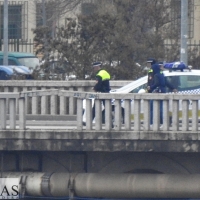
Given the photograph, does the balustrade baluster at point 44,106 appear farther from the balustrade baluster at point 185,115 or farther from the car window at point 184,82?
the balustrade baluster at point 185,115

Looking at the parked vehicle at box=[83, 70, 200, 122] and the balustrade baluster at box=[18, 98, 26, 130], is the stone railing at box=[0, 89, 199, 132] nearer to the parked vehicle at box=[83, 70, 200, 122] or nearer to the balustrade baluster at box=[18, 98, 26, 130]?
the balustrade baluster at box=[18, 98, 26, 130]

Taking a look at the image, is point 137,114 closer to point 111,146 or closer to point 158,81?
point 111,146

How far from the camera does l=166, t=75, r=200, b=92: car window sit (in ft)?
54.4

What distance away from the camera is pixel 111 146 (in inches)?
546

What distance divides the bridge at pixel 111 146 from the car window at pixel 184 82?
7.04 ft

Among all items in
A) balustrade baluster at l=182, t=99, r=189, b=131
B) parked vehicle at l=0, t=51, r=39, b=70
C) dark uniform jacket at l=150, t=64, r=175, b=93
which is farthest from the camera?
parked vehicle at l=0, t=51, r=39, b=70

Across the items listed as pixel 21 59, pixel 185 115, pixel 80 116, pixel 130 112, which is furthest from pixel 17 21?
pixel 185 115

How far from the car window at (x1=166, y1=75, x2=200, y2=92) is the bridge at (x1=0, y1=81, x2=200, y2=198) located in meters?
2.14

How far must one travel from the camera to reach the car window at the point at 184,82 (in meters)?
16.6

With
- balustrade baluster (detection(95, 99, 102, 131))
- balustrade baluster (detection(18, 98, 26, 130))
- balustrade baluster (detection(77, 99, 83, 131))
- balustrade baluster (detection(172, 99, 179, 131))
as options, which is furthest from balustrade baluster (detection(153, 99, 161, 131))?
balustrade baluster (detection(18, 98, 26, 130))

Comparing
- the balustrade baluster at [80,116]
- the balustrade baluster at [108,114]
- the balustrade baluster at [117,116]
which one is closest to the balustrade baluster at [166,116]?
the balustrade baluster at [117,116]

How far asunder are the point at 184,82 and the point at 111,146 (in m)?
3.34

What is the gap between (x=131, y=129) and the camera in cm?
1395

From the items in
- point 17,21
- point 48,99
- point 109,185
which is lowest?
point 109,185
